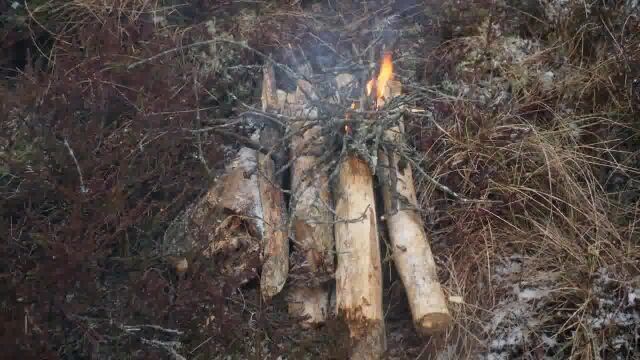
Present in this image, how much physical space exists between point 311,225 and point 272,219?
0.23 m

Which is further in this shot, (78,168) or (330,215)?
(330,215)

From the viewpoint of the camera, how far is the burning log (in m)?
3.13

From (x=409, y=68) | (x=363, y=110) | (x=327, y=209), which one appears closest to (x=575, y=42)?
(x=409, y=68)

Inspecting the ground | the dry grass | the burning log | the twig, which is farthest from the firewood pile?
the twig

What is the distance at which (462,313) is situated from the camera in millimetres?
3322

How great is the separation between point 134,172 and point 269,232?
82 cm

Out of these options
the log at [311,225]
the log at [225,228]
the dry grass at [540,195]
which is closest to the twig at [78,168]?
the log at [225,228]

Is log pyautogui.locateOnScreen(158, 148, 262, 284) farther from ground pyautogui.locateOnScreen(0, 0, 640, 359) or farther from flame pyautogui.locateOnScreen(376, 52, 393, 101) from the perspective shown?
flame pyautogui.locateOnScreen(376, 52, 393, 101)

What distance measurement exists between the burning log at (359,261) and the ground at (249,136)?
0.16 meters

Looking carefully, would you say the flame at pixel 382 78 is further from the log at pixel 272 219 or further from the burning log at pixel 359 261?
the log at pixel 272 219

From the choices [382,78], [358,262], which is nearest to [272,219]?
[358,262]

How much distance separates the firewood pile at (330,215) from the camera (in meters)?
3.23

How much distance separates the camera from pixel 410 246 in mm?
3430

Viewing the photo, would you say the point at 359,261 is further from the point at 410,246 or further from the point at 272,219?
the point at 272,219
